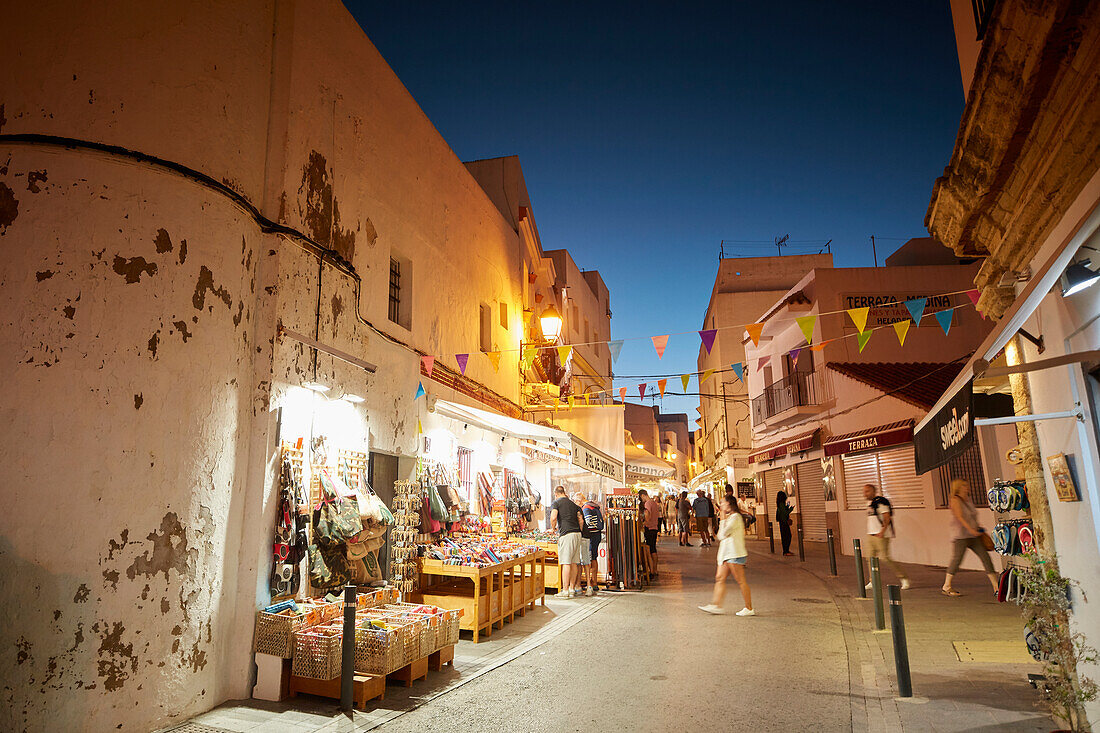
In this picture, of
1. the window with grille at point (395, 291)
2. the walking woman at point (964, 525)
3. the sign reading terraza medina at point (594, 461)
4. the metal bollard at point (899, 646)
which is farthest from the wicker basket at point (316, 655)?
the walking woman at point (964, 525)

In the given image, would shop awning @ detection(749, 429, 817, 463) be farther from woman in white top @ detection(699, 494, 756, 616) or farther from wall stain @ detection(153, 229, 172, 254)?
wall stain @ detection(153, 229, 172, 254)

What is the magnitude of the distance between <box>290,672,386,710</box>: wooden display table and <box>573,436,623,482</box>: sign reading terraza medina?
22.1 feet

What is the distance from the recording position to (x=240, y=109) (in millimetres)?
6336

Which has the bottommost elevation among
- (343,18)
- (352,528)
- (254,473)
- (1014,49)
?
(352,528)

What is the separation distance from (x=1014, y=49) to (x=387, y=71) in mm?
7932

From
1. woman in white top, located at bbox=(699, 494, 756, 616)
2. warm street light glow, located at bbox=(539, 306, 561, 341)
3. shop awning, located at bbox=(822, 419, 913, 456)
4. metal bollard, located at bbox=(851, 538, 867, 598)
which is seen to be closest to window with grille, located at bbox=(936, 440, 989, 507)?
shop awning, located at bbox=(822, 419, 913, 456)

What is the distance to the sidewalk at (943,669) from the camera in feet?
16.7

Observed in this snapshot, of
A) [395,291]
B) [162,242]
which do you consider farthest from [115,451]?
[395,291]

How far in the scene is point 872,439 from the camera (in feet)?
56.3

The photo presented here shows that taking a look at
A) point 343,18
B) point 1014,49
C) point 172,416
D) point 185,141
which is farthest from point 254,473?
point 1014,49

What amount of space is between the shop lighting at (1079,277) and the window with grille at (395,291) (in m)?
8.03

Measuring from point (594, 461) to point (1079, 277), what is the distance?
10.5 m

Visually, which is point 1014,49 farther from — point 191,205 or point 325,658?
point 325,658

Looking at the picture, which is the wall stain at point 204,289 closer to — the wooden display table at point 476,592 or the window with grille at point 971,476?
the wooden display table at point 476,592
